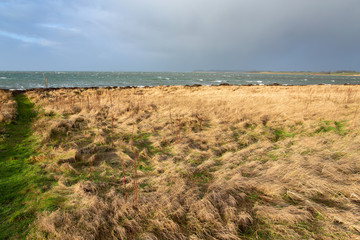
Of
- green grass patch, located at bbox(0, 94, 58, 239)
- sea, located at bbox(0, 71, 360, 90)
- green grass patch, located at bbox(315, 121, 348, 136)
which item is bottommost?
green grass patch, located at bbox(0, 94, 58, 239)

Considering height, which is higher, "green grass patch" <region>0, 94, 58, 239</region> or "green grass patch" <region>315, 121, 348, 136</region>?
"green grass patch" <region>315, 121, 348, 136</region>

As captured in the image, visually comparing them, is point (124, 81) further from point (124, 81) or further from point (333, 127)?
point (333, 127)

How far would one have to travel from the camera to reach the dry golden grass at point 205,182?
2.57 m

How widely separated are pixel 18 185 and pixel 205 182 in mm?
4003

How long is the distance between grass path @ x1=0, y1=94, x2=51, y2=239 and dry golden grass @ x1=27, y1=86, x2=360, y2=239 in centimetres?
27

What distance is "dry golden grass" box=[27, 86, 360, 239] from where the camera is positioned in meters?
2.57

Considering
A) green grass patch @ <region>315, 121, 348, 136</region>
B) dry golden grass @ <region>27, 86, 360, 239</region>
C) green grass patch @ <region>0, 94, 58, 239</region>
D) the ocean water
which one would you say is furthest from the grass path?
the ocean water

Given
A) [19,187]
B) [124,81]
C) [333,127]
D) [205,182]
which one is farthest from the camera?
[124,81]

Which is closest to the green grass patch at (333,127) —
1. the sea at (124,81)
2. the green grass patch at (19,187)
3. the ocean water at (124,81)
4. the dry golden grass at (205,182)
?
the dry golden grass at (205,182)

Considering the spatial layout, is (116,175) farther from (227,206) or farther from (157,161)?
(227,206)

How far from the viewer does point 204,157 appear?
5180 mm

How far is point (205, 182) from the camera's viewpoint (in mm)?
3896

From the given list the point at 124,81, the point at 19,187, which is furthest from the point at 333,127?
the point at 124,81

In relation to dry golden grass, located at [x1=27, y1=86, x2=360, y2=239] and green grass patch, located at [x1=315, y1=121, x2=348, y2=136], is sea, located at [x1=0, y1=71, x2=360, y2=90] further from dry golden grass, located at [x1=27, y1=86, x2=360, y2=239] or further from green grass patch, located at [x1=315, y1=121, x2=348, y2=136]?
green grass patch, located at [x1=315, y1=121, x2=348, y2=136]
